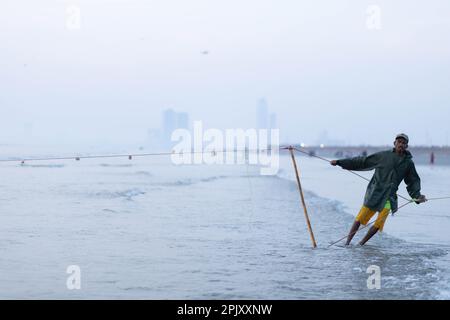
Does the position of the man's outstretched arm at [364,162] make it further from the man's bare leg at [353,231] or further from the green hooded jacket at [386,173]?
the man's bare leg at [353,231]

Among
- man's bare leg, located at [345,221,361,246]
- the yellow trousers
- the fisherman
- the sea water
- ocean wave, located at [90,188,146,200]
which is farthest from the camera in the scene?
ocean wave, located at [90,188,146,200]

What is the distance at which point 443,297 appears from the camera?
600 cm

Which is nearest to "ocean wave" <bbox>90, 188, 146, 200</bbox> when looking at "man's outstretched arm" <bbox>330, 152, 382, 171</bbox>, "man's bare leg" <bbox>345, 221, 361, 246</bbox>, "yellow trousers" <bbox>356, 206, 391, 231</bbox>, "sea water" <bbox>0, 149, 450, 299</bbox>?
"sea water" <bbox>0, 149, 450, 299</bbox>

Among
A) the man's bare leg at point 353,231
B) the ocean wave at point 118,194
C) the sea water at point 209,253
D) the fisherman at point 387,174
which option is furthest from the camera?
the ocean wave at point 118,194

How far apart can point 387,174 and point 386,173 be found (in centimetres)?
2

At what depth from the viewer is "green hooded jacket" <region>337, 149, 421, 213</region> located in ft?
27.1

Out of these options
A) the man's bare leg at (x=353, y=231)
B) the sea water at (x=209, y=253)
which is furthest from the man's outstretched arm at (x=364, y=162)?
the sea water at (x=209, y=253)

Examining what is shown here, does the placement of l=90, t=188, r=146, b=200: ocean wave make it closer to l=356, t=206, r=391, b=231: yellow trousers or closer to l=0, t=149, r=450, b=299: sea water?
l=0, t=149, r=450, b=299: sea water

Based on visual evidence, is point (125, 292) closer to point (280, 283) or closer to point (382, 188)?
point (280, 283)

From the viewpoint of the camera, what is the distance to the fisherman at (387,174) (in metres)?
8.27

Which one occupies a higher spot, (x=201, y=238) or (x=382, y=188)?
(x=382, y=188)

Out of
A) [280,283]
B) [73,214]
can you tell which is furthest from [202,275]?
[73,214]

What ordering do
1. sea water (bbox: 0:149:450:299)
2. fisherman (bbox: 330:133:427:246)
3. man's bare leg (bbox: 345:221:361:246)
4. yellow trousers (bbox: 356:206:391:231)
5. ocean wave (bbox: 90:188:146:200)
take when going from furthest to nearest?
ocean wave (bbox: 90:188:146:200)
man's bare leg (bbox: 345:221:361:246)
yellow trousers (bbox: 356:206:391:231)
fisherman (bbox: 330:133:427:246)
sea water (bbox: 0:149:450:299)
